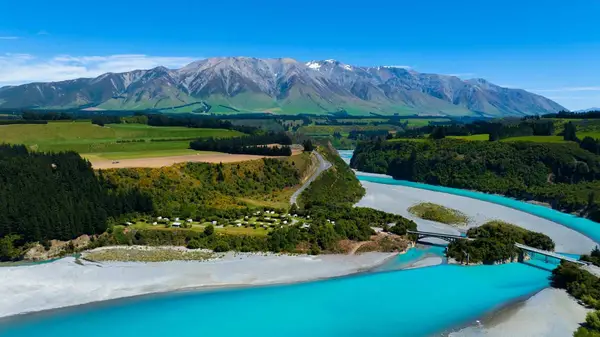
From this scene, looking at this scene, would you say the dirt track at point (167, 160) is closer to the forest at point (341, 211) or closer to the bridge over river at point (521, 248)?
the forest at point (341, 211)

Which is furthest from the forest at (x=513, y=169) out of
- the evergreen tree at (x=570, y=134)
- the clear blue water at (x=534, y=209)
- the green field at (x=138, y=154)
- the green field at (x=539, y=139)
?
the green field at (x=138, y=154)

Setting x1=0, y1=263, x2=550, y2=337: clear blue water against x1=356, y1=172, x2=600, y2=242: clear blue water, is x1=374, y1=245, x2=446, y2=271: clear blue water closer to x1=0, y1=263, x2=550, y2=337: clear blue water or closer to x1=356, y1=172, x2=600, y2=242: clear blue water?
x1=0, y1=263, x2=550, y2=337: clear blue water

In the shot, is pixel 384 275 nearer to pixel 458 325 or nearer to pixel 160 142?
pixel 458 325

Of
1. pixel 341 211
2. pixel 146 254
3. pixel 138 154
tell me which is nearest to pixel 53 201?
pixel 146 254

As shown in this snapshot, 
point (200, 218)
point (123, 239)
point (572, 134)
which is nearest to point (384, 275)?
point (200, 218)

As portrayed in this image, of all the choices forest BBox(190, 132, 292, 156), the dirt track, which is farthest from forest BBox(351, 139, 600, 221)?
the dirt track

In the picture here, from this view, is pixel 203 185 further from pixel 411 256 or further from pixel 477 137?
pixel 477 137

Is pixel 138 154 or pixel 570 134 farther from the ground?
pixel 570 134
